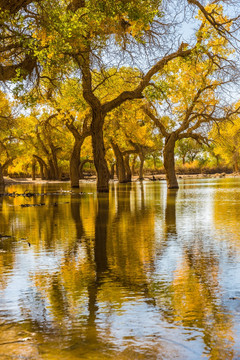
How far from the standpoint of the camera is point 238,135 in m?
33.7

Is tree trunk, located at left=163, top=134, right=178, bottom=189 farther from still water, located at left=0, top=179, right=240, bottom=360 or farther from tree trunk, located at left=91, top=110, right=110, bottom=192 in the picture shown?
still water, located at left=0, top=179, right=240, bottom=360

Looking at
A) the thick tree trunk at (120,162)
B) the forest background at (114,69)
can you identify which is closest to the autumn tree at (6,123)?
the forest background at (114,69)

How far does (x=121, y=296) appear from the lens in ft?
15.8

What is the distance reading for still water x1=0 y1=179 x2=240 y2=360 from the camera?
11.4 feet

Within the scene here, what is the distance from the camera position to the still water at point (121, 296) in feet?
11.4

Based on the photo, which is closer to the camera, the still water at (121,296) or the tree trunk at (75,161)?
the still water at (121,296)

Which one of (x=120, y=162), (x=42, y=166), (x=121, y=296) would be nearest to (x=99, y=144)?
(x=121, y=296)

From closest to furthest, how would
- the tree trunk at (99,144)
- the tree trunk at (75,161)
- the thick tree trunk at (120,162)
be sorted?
1. the tree trunk at (99,144)
2. the tree trunk at (75,161)
3. the thick tree trunk at (120,162)

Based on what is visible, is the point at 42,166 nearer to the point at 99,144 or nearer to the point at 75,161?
the point at 75,161

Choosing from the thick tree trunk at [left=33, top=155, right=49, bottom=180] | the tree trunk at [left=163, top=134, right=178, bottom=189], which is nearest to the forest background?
the tree trunk at [left=163, top=134, right=178, bottom=189]

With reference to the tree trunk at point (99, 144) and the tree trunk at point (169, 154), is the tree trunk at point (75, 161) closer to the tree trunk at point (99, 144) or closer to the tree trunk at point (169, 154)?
the tree trunk at point (169, 154)

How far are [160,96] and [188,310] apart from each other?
20.0 metres

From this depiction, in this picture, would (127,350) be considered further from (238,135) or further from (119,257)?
(238,135)

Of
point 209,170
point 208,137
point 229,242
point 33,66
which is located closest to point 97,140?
point 208,137
